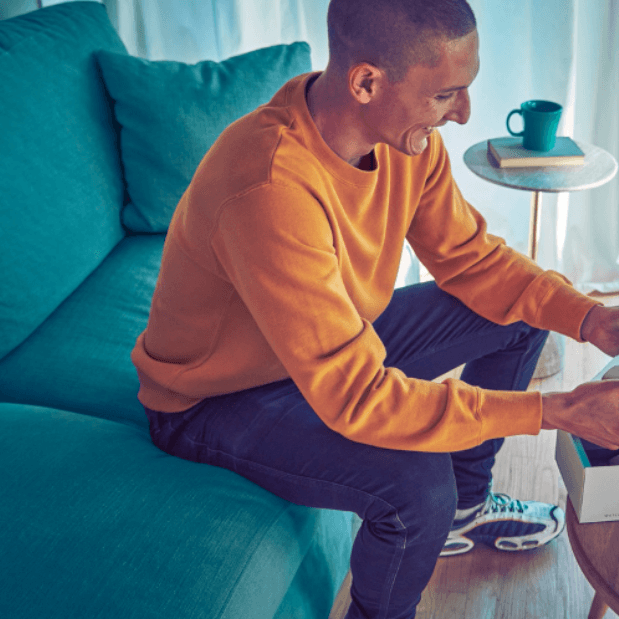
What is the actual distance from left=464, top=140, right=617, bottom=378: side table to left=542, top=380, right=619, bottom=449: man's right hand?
74 cm

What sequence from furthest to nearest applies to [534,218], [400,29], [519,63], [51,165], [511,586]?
[519,63], [534,218], [51,165], [511,586], [400,29]

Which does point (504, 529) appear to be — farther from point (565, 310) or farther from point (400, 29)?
point (400, 29)

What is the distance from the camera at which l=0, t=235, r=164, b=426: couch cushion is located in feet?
4.26

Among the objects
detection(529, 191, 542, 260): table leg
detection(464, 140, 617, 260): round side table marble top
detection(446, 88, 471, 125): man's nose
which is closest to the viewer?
detection(446, 88, 471, 125): man's nose

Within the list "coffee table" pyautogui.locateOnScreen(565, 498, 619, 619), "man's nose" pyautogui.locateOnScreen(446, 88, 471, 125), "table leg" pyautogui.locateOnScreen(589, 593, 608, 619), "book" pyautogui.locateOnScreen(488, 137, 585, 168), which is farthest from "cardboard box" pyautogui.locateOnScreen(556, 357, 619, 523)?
"book" pyautogui.locateOnScreen(488, 137, 585, 168)

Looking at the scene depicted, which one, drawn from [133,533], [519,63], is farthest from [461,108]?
[519,63]

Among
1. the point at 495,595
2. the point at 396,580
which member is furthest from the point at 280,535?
the point at 495,595

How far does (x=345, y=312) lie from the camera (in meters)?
0.93

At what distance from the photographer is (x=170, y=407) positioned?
1104 millimetres

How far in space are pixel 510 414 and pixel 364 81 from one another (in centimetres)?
49

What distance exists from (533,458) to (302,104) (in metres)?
1.03

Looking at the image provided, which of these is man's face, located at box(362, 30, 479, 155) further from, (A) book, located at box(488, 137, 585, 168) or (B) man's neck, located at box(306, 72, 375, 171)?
(A) book, located at box(488, 137, 585, 168)

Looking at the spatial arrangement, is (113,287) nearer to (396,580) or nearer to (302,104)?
(302,104)

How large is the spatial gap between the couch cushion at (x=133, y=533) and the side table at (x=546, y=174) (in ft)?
2.93
